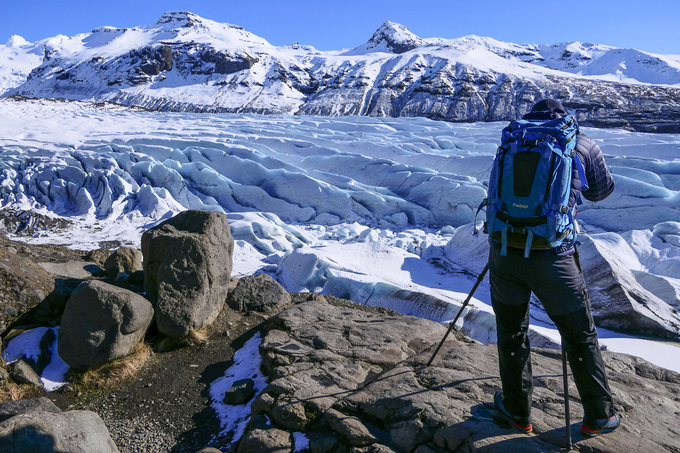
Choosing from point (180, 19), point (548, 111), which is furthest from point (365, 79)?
point (180, 19)

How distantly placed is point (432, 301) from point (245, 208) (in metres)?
7.13

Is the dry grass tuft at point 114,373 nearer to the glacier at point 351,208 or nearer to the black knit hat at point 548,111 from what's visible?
the glacier at point 351,208

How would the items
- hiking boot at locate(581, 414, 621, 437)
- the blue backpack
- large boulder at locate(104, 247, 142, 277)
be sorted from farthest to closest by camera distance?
large boulder at locate(104, 247, 142, 277)
hiking boot at locate(581, 414, 621, 437)
the blue backpack

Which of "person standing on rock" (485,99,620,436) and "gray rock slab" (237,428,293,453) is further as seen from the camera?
"gray rock slab" (237,428,293,453)

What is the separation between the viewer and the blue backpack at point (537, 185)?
6.67 ft

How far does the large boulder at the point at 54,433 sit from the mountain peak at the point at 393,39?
91653 mm

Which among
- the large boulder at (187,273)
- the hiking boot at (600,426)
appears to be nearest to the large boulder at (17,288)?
the large boulder at (187,273)

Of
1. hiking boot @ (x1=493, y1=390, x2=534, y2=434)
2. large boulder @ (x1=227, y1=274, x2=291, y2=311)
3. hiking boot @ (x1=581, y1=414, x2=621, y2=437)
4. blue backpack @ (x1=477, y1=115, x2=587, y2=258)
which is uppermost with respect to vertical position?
blue backpack @ (x1=477, y1=115, x2=587, y2=258)

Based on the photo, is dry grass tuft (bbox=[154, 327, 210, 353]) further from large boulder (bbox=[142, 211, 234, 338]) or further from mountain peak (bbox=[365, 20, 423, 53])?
mountain peak (bbox=[365, 20, 423, 53])

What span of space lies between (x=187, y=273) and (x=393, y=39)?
304ft

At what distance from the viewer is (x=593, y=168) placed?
7.18 ft

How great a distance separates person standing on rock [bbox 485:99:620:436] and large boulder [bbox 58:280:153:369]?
306 centimetres

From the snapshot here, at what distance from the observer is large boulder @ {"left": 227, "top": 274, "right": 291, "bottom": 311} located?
4930 millimetres

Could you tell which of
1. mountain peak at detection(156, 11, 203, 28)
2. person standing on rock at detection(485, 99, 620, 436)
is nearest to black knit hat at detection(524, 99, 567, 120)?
person standing on rock at detection(485, 99, 620, 436)
